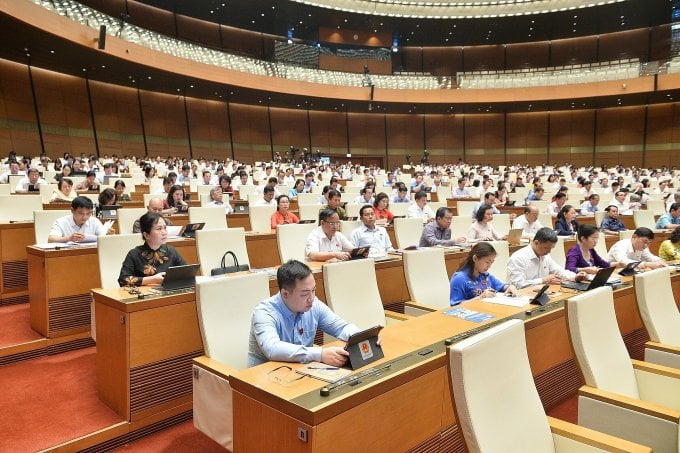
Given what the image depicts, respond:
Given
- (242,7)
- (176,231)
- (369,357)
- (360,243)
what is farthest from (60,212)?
(242,7)

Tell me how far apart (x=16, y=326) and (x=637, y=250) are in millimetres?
5662

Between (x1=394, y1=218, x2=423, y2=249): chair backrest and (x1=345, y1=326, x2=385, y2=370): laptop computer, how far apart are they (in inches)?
139

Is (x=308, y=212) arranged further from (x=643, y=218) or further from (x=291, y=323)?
(x=643, y=218)

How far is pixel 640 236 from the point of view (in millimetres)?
4613

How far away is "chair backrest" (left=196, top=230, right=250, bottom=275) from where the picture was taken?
3906 mm

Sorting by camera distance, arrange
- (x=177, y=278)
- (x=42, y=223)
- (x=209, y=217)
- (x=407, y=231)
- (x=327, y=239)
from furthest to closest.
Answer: (x=407, y=231), (x=209, y=217), (x=327, y=239), (x=42, y=223), (x=177, y=278)

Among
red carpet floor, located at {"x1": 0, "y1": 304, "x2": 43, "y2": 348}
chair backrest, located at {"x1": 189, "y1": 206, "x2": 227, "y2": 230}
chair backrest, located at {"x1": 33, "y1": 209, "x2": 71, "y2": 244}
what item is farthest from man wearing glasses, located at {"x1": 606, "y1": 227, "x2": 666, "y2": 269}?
chair backrest, located at {"x1": 33, "y1": 209, "x2": 71, "y2": 244}

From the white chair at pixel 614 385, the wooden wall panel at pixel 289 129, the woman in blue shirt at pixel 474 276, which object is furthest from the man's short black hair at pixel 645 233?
the wooden wall panel at pixel 289 129

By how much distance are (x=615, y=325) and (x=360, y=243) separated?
2.76m

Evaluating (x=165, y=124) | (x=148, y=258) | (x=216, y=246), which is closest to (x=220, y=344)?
(x=148, y=258)

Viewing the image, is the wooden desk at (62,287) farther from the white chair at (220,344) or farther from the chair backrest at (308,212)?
the chair backrest at (308,212)

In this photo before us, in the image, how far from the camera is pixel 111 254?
11.3 feet

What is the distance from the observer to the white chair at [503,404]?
4.79 ft

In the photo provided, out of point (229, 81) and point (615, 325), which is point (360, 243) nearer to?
point (615, 325)
